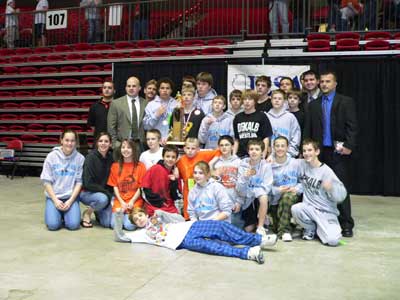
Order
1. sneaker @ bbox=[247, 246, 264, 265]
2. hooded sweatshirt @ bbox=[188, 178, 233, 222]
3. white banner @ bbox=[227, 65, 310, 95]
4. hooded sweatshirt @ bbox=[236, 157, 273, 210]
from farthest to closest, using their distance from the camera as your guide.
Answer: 1. white banner @ bbox=[227, 65, 310, 95]
2. hooded sweatshirt @ bbox=[236, 157, 273, 210]
3. hooded sweatshirt @ bbox=[188, 178, 233, 222]
4. sneaker @ bbox=[247, 246, 264, 265]

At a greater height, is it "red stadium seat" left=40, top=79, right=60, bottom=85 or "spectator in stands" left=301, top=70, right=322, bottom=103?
"red stadium seat" left=40, top=79, right=60, bottom=85

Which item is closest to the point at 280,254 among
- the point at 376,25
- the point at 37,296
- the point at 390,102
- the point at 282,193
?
the point at 282,193

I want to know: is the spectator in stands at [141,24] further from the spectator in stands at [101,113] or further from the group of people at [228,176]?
the group of people at [228,176]

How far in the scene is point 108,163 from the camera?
5.56 m

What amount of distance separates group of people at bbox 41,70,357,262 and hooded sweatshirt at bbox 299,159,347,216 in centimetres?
1

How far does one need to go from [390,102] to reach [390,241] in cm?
391

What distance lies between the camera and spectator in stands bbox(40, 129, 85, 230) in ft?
17.1

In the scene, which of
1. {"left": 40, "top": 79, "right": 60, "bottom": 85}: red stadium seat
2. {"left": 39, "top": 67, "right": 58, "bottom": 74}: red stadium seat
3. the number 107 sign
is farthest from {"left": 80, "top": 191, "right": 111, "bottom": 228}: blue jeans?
the number 107 sign

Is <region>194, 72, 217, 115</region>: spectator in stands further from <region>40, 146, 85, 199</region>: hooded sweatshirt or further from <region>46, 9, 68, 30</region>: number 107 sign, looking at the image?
<region>46, 9, 68, 30</region>: number 107 sign

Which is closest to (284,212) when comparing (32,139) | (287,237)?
(287,237)

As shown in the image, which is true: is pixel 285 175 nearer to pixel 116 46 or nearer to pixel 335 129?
pixel 335 129

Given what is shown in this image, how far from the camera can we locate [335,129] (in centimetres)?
515

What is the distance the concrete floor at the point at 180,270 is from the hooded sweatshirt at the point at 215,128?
1.54m

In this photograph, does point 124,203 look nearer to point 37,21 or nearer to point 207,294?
point 207,294
